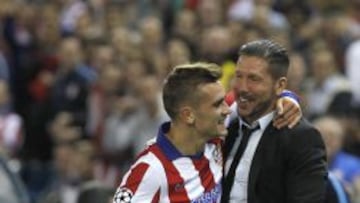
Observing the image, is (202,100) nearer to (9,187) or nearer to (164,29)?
(9,187)

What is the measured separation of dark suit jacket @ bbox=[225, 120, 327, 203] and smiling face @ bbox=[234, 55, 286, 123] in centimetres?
16

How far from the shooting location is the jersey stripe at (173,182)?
6074mm

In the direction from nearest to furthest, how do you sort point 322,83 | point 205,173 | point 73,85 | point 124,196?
point 124,196 → point 205,173 → point 322,83 → point 73,85

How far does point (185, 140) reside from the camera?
6.13 meters

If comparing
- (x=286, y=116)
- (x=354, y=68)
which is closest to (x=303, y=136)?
(x=286, y=116)

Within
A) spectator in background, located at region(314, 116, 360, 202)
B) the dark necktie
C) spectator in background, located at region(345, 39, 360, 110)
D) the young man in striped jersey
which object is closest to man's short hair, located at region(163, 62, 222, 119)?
the young man in striped jersey

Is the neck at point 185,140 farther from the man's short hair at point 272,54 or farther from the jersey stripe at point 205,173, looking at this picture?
the man's short hair at point 272,54

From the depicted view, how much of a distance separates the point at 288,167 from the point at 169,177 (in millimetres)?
538

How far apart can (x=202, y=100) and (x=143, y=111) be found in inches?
276

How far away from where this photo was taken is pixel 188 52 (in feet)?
46.1

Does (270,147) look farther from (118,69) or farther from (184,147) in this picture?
(118,69)

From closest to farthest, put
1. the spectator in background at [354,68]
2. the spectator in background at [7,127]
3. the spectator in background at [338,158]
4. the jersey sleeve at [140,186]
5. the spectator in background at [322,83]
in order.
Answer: the jersey sleeve at [140,186] < the spectator in background at [338,158] < the spectator in background at [322,83] < the spectator in background at [354,68] < the spectator in background at [7,127]

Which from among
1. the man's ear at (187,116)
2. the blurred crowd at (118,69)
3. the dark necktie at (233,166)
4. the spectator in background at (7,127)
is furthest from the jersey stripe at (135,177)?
the spectator in background at (7,127)

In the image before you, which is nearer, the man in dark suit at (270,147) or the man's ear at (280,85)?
the man in dark suit at (270,147)
